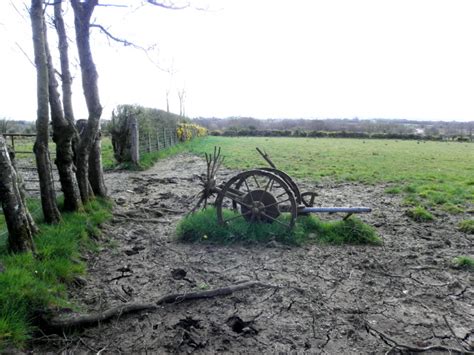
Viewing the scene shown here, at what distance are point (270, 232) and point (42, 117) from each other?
3.91m

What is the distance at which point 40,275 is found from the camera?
4.02 metres

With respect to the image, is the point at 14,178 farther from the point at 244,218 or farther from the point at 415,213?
the point at 415,213

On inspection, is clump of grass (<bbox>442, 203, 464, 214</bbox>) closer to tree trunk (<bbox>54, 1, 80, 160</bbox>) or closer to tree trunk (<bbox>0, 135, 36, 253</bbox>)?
tree trunk (<bbox>54, 1, 80, 160</bbox>)

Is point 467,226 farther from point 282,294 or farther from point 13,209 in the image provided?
point 13,209

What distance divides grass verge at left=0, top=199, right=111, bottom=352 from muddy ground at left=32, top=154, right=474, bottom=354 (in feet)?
0.77

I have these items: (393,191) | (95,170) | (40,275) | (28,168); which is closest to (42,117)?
(40,275)

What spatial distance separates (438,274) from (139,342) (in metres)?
3.96

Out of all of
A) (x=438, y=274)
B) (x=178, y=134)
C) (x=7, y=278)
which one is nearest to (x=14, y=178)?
(x=7, y=278)

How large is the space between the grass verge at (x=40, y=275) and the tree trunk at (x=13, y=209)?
0.49ft

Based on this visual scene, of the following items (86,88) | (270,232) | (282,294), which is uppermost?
(86,88)

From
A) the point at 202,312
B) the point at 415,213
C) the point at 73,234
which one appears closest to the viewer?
the point at 202,312

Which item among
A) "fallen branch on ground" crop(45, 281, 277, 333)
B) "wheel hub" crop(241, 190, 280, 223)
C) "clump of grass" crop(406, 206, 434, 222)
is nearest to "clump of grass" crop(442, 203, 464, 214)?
"clump of grass" crop(406, 206, 434, 222)

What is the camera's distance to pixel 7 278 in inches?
142

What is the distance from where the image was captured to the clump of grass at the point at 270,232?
588cm
